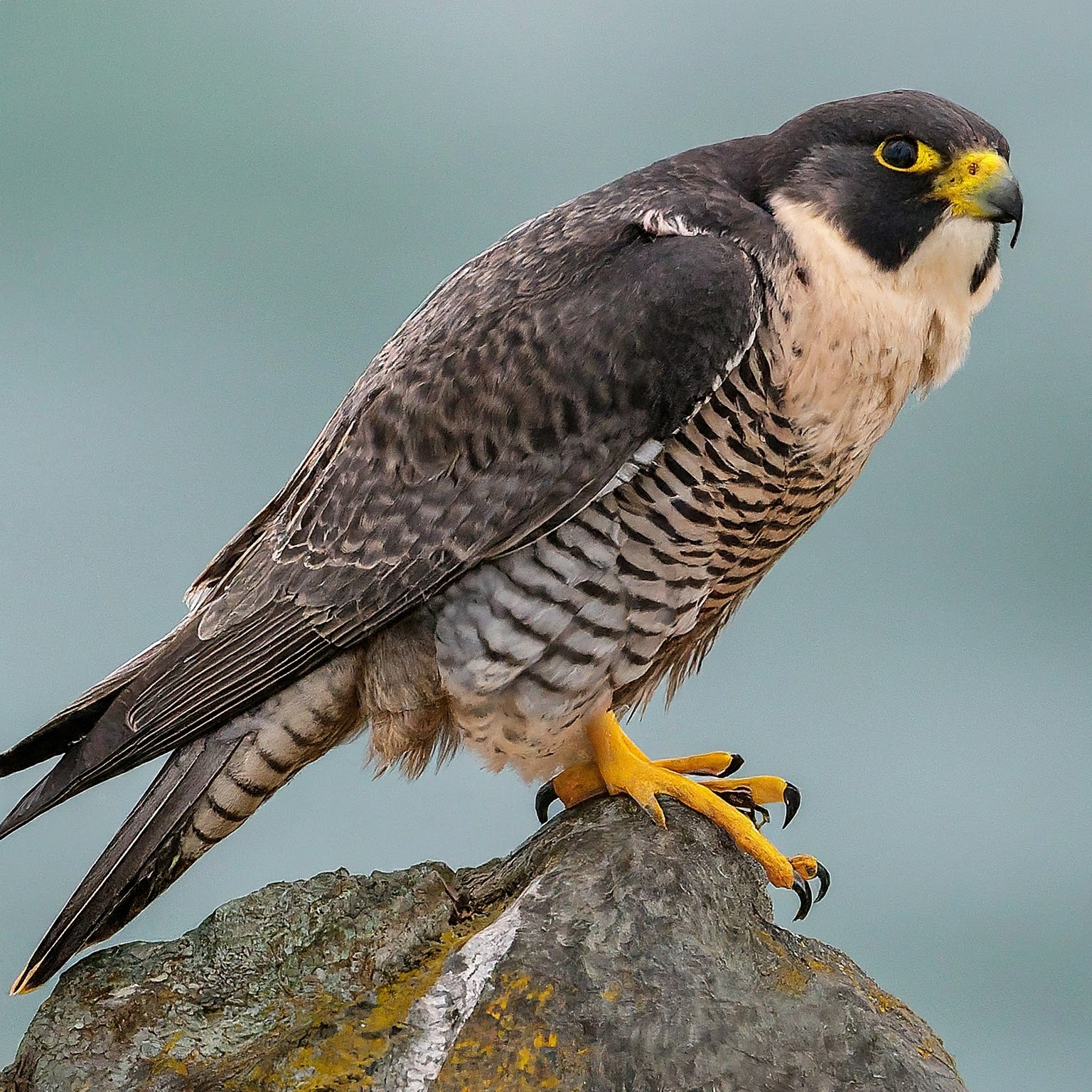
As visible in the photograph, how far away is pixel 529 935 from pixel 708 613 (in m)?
0.71

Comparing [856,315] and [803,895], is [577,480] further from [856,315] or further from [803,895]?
[803,895]

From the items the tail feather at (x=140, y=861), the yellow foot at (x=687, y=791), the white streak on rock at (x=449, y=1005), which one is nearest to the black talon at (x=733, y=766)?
the yellow foot at (x=687, y=791)

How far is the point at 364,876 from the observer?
114 inches

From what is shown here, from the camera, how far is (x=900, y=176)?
2.57m

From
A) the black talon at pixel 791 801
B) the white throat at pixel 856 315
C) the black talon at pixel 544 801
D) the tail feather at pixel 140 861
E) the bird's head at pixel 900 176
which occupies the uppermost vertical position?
the bird's head at pixel 900 176

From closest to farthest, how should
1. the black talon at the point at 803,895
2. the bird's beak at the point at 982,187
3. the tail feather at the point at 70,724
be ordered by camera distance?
the bird's beak at the point at 982,187 < the tail feather at the point at 70,724 < the black talon at the point at 803,895

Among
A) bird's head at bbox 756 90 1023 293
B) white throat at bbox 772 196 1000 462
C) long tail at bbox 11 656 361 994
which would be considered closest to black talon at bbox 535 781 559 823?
long tail at bbox 11 656 361 994

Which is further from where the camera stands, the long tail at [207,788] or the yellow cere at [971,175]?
the long tail at [207,788]

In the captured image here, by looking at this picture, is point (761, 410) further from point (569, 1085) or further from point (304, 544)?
point (569, 1085)

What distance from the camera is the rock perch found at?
2.46m

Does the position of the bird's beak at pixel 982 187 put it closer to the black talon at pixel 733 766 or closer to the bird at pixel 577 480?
the bird at pixel 577 480

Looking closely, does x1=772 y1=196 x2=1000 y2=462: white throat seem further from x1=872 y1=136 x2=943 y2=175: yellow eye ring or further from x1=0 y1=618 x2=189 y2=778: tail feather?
x1=0 y1=618 x2=189 y2=778: tail feather

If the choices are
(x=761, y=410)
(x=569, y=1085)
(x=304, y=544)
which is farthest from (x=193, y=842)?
(x=761, y=410)

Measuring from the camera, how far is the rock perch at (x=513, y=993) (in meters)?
2.46
